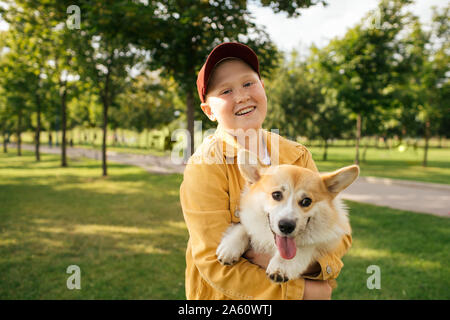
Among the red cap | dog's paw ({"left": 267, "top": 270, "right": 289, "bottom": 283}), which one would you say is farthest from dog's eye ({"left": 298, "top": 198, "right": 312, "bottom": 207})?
the red cap

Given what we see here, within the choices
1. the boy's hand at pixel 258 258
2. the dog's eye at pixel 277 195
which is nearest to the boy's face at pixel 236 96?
the dog's eye at pixel 277 195

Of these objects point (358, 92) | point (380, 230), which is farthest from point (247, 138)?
point (358, 92)

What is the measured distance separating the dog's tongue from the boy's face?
813 mm

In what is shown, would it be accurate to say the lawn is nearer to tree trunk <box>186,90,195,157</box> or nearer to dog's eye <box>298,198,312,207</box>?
tree trunk <box>186,90,195,157</box>

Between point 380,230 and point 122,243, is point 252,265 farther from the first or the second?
point 380,230

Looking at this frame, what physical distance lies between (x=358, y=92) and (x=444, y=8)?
1300 cm

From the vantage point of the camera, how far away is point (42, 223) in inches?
364

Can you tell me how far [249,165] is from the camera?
181 cm

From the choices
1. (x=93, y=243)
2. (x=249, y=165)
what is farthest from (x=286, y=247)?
(x=93, y=243)

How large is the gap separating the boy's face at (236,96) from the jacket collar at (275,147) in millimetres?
84

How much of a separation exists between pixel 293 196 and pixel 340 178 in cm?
33

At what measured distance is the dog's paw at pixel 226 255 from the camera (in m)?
1.77

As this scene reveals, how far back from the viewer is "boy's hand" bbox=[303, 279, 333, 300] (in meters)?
1.80

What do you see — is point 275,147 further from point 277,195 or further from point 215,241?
point 215,241
